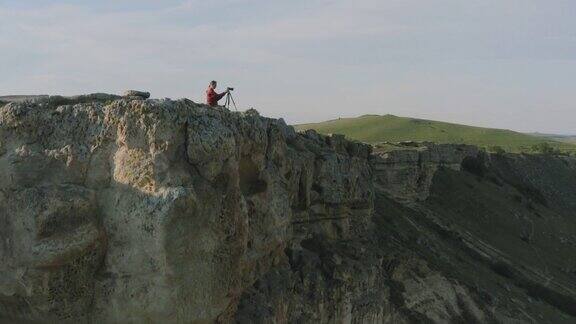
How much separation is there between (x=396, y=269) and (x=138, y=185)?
19.9 meters

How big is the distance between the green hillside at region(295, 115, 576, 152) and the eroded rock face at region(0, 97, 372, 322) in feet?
394

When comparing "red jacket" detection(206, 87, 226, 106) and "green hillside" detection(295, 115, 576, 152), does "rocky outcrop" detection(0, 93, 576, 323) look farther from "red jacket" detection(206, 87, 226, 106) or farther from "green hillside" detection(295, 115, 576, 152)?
"green hillside" detection(295, 115, 576, 152)

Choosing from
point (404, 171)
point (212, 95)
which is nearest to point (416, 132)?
point (404, 171)

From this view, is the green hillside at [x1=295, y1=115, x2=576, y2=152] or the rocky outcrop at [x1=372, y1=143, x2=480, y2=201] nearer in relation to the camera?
the rocky outcrop at [x1=372, y1=143, x2=480, y2=201]

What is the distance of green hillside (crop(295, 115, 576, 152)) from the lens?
461 ft

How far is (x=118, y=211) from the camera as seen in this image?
572 inches

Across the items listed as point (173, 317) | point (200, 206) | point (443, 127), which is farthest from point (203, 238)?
point (443, 127)

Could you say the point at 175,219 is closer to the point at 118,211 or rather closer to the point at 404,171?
the point at 118,211

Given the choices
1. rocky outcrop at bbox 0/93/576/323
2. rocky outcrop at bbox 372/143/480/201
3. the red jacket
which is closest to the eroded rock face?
rocky outcrop at bbox 0/93/576/323

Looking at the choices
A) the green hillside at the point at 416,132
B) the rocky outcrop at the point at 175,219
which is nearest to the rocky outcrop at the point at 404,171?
the rocky outcrop at the point at 175,219

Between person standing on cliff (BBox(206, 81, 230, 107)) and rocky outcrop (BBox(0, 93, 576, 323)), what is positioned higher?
person standing on cliff (BBox(206, 81, 230, 107))

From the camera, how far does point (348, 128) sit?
147875 mm

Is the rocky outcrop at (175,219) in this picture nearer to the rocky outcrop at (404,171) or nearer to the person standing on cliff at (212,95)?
the person standing on cliff at (212,95)

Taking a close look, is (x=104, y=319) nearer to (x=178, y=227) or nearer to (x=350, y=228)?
(x=178, y=227)
